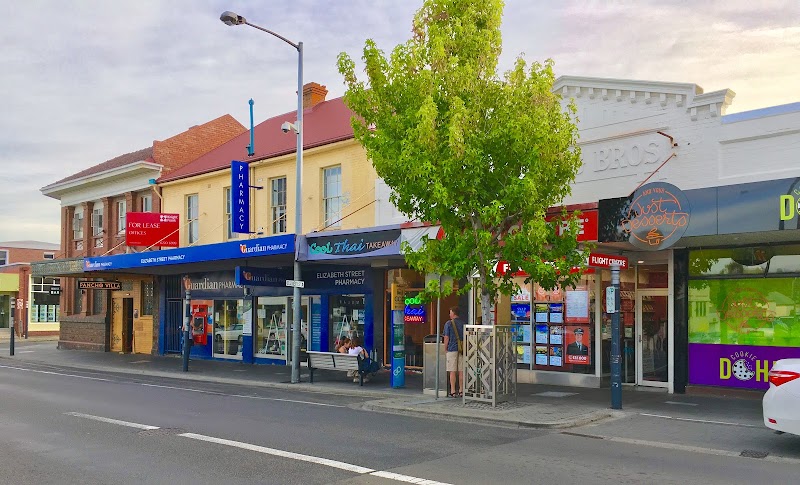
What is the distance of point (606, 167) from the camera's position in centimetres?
1584

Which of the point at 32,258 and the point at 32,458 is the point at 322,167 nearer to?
the point at 32,458

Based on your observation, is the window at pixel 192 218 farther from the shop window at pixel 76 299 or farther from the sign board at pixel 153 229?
the shop window at pixel 76 299

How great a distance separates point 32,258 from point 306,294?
47.5 meters

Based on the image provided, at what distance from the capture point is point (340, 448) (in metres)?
9.41

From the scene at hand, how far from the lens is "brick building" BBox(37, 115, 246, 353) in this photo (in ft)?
101

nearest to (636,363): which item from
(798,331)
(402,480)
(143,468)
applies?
(798,331)

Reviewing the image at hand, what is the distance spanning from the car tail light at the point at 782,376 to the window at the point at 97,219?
102 feet

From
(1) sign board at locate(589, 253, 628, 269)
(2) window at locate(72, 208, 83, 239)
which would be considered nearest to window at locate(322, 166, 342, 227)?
(1) sign board at locate(589, 253, 628, 269)

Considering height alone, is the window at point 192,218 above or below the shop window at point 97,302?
above

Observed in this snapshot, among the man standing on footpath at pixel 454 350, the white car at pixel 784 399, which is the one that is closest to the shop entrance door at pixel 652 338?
the man standing on footpath at pixel 454 350

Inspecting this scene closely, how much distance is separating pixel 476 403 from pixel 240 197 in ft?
44.3

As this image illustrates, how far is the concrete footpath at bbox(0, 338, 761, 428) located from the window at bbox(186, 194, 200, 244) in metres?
6.04

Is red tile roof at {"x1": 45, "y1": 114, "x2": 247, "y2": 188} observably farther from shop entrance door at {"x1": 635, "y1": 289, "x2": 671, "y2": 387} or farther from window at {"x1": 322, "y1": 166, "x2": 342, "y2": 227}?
shop entrance door at {"x1": 635, "y1": 289, "x2": 671, "y2": 387}

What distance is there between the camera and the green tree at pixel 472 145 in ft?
41.8
